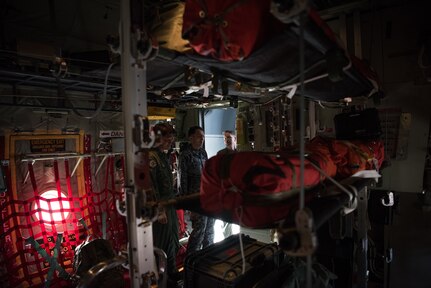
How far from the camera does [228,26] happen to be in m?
1.29

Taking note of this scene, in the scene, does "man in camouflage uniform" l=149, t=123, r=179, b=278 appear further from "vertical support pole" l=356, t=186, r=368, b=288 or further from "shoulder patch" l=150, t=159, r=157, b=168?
"vertical support pole" l=356, t=186, r=368, b=288

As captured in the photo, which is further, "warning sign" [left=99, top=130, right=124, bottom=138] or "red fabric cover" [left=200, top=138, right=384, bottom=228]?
"warning sign" [left=99, top=130, right=124, bottom=138]

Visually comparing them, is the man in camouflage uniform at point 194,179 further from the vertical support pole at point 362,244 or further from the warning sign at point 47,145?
the vertical support pole at point 362,244

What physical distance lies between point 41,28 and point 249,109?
3.84 meters

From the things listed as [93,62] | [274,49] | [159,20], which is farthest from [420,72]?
[93,62]

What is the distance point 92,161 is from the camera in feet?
17.1

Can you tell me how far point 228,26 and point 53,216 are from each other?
184 inches

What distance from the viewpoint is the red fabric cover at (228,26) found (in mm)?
1271

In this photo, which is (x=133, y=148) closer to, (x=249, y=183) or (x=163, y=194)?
(x=249, y=183)

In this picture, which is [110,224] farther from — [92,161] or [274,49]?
[274,49]

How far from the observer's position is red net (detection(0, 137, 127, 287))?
13.5ft

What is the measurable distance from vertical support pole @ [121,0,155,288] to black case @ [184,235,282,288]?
97cm

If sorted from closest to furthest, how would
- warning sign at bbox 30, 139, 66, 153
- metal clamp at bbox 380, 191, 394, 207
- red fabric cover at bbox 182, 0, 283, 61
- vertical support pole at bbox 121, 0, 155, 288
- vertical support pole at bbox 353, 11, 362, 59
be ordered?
red fabric cover at bbox 182, 0, 283, 61 → vertical support pole at bbox 121, 0, 155, 288 → metal clamp at bbox 380, 191, 394, 207 → vertical support pole at bbox 353, 11, 362, 59 → warning sign at bbox 30, 139, 66, 153

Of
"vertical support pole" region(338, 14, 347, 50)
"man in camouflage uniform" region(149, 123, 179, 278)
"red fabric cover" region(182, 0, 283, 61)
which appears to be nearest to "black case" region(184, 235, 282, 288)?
"man in camouflage uniform" region(149, 123, 179, 278)
